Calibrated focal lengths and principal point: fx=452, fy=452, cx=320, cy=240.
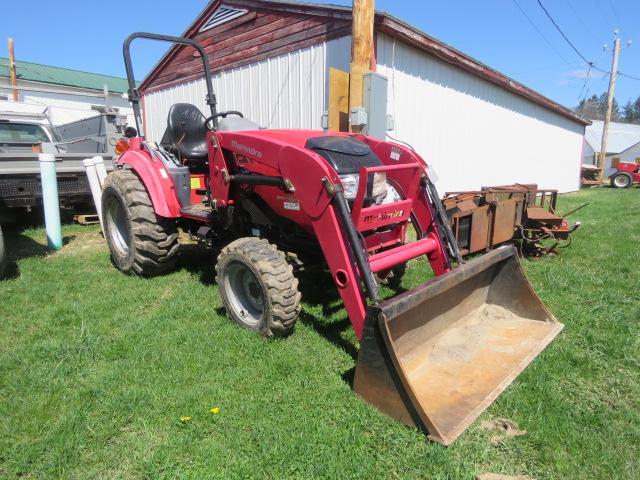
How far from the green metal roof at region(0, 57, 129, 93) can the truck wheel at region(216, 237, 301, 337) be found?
33.3m

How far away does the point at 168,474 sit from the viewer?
2.08 metres

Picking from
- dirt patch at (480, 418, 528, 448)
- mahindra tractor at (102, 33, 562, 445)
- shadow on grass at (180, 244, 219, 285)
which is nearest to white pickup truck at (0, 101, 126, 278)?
shadow on grass at (180, 244, 219, 285)

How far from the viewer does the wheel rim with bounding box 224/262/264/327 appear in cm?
348

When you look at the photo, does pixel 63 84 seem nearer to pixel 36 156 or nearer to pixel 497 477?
pixel 36 156

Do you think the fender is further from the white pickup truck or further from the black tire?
the black tire

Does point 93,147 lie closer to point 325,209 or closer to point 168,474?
point 325,209

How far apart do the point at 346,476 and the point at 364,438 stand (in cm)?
27

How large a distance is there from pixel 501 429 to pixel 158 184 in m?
3.61

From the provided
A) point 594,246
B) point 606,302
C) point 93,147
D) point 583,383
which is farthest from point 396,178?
point 93,147

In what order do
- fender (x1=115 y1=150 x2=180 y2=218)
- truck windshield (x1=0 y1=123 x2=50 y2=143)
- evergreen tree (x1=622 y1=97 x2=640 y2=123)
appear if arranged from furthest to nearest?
evergreen tree (x1=622 y1=97 x2=640 y2=123) < truck windshield (x1=0 y1=123 x2=50 y2=143) < fender (x1=115 y1=150 x2=180 y2=218)

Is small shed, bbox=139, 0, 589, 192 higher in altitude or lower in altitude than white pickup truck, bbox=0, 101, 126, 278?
higher

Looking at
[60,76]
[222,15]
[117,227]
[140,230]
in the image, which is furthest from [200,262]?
[60,76]

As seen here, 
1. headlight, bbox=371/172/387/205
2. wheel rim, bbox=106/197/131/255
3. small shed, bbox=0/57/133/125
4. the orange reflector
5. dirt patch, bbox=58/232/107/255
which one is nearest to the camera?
headlight, bbox=371/172/387/205

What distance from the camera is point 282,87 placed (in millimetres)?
8727
